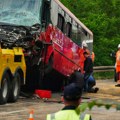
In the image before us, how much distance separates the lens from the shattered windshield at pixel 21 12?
17.2 meters

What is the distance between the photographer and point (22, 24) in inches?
671

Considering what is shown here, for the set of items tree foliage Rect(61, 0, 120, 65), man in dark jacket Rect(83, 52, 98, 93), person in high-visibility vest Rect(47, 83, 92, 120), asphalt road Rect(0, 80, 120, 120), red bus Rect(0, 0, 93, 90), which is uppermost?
tree foliage Rect(61, 0, 120, 65)

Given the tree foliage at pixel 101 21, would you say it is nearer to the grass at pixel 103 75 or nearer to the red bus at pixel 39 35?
Result: the grass at pixel 103 75

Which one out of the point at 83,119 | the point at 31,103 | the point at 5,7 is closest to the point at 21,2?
the point at 5,7

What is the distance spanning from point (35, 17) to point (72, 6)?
79.1 ft

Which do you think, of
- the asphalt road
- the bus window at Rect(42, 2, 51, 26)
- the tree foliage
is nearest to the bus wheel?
the asphalt road

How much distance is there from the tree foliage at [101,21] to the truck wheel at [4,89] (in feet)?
71.5

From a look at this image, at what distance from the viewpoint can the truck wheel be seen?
14.5 m

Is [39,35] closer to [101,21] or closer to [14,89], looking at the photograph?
[14,89]

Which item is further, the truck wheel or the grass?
the grass

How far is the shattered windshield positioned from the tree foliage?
18.9 metres

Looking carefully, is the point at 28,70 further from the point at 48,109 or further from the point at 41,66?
the point at 48,109

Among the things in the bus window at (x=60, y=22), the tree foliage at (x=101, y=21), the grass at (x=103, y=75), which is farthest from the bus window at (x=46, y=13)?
the tree foliage at (x=101, y=21)

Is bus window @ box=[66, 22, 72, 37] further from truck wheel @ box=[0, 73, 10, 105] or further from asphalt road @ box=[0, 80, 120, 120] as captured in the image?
truck wheel @ box=[0, 73, 10, 105]
